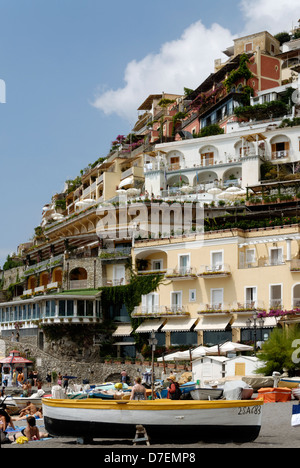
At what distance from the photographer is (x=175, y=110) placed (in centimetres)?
8288

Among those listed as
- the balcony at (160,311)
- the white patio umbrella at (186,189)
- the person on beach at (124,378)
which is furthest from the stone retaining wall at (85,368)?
the white patio umbrella at (186,189)

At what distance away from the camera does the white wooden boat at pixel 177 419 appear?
15.4m

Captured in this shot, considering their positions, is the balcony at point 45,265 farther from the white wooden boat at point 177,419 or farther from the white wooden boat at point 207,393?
the white wooden boat at point 177,419

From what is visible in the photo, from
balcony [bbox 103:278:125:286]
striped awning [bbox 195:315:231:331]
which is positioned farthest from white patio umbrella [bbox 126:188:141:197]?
striped awning [bbox 195:315:231:331]

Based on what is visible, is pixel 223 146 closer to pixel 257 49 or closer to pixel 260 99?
pixel 260 99

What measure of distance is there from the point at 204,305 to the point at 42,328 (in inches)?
589

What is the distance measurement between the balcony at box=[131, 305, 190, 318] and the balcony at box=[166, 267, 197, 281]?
6.21ft

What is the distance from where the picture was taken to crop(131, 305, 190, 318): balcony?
143 ft

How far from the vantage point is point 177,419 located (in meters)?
15.5

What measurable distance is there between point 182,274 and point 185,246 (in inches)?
82.3

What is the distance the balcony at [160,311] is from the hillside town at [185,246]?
9cm

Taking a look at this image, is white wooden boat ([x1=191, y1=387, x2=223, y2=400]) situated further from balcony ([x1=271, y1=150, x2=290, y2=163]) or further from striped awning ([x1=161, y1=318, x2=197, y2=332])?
balcony ([x1=271, y1=150, x2=290, y2=163])
